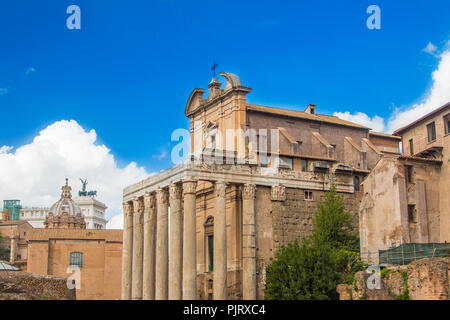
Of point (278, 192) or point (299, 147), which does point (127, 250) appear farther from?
point (299, 147)

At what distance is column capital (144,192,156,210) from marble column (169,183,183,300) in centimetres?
319

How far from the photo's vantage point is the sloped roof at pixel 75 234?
62.5 m

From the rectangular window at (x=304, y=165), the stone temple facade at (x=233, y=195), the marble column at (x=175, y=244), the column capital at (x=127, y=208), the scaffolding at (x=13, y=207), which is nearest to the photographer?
the marble column at (x=175, y=244)

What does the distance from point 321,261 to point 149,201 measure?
12528 mm

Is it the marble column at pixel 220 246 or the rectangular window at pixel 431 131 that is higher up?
the rectangular window at pixel 431 131

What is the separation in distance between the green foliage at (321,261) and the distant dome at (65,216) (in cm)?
4653

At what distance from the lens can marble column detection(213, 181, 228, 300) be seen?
1340 inches

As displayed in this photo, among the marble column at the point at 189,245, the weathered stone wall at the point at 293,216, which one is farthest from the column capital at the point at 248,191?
the marble column at the point at 189,245

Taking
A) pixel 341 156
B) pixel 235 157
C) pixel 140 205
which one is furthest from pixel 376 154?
pixel 140 205

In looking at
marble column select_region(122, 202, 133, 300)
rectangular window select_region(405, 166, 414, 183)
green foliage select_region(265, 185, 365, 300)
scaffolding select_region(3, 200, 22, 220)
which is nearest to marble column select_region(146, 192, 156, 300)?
marble column select_region(122, 202, 133, 300)

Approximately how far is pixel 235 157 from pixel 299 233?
6.08m

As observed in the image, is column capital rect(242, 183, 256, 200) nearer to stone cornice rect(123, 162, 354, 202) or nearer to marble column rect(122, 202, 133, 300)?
stone cornice rect(123, 162, 354, 202)

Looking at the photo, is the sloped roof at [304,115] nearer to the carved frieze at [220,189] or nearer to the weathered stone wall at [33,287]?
the carved frieze at [220,189]
